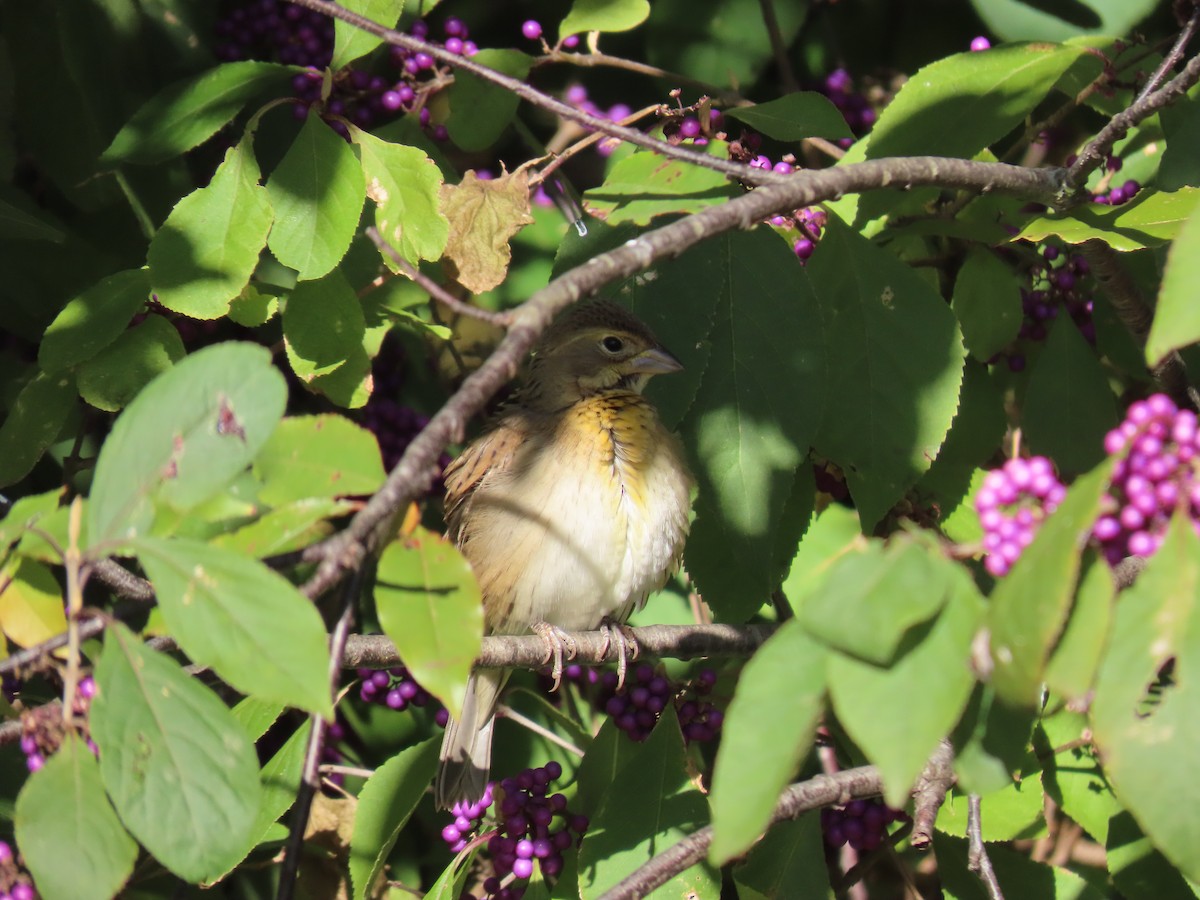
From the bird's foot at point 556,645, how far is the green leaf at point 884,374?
35.3 inches

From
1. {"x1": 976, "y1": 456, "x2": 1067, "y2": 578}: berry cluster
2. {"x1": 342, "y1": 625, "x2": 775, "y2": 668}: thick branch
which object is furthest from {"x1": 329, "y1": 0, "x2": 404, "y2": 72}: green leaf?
{"x1": 976, "y1": 456, "x2": 1067, "y2": 578}: berry cluster

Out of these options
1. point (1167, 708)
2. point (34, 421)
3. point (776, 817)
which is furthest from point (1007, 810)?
point (34, 421)

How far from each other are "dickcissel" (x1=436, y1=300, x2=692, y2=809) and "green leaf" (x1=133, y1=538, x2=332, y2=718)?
2.12m

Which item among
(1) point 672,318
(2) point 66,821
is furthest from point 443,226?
(2) point 66,821

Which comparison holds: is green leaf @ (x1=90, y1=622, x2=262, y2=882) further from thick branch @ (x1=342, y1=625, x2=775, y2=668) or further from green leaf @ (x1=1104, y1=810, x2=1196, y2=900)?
green leaf @ (x1=1104, y1=810, x2=1196, y2=900)

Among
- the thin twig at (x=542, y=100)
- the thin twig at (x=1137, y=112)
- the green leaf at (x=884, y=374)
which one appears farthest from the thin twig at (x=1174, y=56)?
the thin twig at (x=542, y=100)

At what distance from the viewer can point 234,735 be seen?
5.60 ft

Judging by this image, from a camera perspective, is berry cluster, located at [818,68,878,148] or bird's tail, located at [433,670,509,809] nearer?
bird's tail, located at [433,670,509,809]

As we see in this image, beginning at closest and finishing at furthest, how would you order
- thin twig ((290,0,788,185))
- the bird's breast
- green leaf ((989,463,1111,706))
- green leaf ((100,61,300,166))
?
green leaf ((989,463,1111,706)), thin twig ((290,0,788,185)), green leaf ((100,61,300,166)), the bird's breast

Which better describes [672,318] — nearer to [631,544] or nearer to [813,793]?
[631,544]

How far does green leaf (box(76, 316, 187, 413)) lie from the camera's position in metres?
3.08

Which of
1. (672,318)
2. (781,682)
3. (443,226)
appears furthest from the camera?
(672,318)

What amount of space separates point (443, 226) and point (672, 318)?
0.62 m

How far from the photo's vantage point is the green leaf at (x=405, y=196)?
3070 mm
